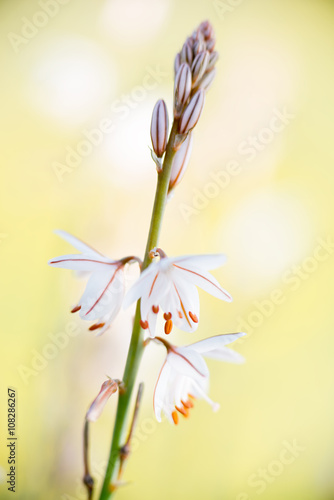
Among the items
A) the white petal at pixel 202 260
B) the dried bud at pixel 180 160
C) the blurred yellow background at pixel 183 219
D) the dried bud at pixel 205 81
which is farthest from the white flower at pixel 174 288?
the blurred yellow background at pixel 183 219

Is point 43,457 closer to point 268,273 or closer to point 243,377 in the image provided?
point 243,377

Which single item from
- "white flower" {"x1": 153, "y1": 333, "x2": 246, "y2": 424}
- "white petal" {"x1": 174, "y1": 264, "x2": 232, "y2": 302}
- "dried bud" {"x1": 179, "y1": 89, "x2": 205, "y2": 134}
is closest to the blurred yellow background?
"white flower" {"x1": 153, "y1": 333, "x2": 246, "y2": 424}

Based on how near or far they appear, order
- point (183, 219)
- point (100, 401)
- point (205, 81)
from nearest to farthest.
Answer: point (100, 401)
point (205, 81)
point (183, 219)

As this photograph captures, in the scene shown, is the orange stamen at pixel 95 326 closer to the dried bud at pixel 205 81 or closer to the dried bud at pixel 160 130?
the dried bud at pixel 160 130

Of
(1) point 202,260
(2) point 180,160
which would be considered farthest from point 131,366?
(2) point 180,160

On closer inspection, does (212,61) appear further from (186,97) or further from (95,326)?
(95,326)

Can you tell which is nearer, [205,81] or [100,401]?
[100,401]

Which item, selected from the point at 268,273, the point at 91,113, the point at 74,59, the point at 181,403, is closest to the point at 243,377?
the point at 268,273
